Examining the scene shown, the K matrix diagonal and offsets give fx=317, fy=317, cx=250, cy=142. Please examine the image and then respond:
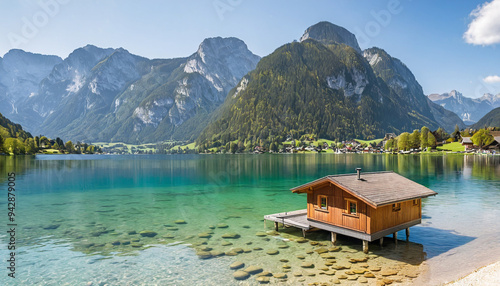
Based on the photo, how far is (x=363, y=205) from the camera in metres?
22.9

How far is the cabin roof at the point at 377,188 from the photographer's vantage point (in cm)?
2242

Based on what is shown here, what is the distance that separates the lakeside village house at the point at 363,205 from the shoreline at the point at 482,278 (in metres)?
6.02

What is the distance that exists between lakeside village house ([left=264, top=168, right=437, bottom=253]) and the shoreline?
6024 mm

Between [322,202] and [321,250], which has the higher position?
[322,202]

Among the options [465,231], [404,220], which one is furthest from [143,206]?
[465,231]

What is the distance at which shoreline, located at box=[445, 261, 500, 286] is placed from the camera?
16250mm

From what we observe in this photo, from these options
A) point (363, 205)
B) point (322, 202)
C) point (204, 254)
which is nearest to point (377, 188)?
point (363, 205)

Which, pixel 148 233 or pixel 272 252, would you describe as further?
pixel 148 233

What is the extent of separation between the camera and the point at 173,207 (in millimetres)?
44094

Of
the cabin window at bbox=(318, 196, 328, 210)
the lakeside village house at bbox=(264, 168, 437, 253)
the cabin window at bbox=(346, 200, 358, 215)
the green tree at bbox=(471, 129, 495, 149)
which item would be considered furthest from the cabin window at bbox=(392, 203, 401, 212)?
the green tree at bbox=(471, 129, 495, 149)

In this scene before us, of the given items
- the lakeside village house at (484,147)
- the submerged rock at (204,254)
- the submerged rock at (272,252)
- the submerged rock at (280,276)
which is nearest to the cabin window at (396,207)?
the submerged rock at (272,252)

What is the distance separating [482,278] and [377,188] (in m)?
8.84

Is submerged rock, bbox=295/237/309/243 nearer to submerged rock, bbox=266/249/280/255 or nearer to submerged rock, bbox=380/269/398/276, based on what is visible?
submerged rock, bbox=266/249/280/255

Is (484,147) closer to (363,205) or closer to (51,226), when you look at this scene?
(363,205)
